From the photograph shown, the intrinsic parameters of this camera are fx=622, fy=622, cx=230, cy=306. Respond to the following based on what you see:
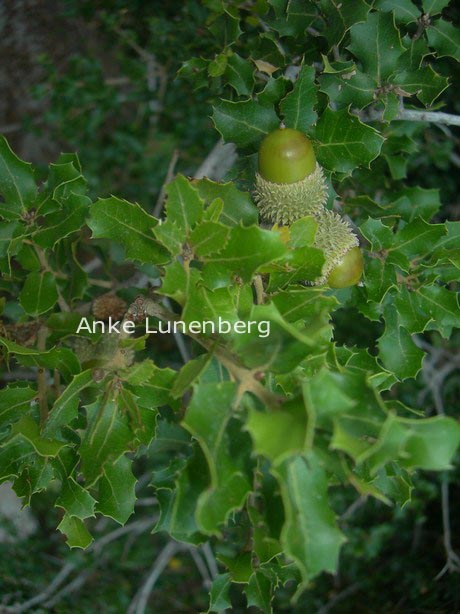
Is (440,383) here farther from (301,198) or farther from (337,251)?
(301,198)

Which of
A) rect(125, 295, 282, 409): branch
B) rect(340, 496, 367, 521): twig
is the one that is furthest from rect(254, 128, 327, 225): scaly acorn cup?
rect(340, 496, 367, 521): twig

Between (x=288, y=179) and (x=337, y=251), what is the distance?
205mm

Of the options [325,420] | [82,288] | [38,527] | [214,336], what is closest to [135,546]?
[38,527]

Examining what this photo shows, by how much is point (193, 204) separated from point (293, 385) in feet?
1.30

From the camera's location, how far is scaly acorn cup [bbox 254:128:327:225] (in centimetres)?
136

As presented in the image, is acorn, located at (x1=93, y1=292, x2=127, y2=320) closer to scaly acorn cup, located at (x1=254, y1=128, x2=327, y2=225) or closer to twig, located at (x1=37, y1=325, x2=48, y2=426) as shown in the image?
twig, located at (x1=37, y1=325, x2=48, y2=426)


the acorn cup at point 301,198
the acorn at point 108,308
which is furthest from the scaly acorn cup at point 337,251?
the acorn at point 108,308

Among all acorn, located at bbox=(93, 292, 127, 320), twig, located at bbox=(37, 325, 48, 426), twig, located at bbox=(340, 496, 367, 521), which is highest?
twig, located at bbox=(37, 325, 48, 426)

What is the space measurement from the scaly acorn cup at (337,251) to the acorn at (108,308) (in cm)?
54

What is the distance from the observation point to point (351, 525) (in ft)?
9.20

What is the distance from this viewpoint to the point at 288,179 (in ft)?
4.46

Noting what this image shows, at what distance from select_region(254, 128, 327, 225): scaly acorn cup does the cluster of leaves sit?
0.23 feet

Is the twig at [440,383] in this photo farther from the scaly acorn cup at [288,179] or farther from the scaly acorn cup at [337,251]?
the scaly acorn cup at [288,179]

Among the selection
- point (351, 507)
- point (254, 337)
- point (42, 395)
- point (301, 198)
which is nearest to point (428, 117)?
point (301, 198)
